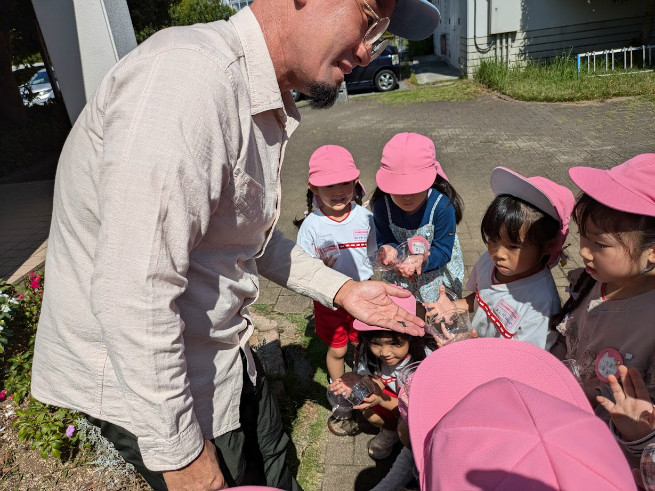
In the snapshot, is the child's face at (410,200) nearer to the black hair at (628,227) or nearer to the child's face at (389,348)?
the child's face at (389,348)

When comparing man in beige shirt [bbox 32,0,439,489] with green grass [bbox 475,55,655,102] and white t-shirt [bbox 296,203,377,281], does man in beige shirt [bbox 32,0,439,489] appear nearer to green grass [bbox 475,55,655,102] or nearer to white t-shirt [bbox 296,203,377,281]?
white t-shirt [bbox 296,203,377,281]

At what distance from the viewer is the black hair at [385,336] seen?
2.42 meters

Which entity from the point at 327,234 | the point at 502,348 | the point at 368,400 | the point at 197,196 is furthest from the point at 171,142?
the point at 327,234

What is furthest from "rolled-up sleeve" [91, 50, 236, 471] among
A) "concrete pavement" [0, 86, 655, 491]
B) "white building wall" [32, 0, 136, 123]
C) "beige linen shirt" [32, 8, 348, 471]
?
"white building wall" [32, 0, 136, 123]

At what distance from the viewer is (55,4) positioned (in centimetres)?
292

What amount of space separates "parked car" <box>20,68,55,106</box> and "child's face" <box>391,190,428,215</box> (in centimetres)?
1605

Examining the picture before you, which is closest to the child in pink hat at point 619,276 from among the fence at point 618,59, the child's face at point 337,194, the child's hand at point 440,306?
the child's hand at point 440,306

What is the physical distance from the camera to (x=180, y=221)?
1.08m

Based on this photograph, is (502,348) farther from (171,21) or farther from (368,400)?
(171,21)

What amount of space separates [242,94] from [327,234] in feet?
5.86

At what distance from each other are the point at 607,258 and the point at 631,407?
0.50m

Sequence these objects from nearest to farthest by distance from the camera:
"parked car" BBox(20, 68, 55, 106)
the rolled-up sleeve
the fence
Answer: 1. the rolled-up sleeve
2. the fence
3. "parked car" BBox(20, 68, 55, 106)

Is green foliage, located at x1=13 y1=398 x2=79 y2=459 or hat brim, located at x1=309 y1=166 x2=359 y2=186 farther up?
hat brim, located at x1=309 y1=166 x2=359 y2=186

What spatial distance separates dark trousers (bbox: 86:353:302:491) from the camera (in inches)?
67.6
